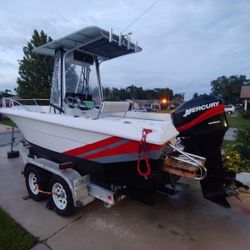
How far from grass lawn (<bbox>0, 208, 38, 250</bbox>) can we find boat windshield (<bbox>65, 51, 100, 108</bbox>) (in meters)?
1.99

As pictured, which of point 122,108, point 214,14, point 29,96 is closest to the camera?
point 122,108

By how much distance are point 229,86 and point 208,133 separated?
66.3 m

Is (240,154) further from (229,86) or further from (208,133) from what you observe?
(229,86)

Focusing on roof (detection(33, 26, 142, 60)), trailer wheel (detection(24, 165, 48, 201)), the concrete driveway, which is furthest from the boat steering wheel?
the concrete driveway

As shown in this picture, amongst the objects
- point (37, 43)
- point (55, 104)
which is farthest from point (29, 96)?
point (55, 104)

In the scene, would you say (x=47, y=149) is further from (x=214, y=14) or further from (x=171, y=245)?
(x=214, y=14)

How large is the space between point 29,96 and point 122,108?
1635 centimetres

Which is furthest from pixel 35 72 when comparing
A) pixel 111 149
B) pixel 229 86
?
pixel 229 86

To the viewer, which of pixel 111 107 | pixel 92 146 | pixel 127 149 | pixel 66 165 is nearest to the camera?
pixel 127 149

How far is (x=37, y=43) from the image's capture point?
17.9 m

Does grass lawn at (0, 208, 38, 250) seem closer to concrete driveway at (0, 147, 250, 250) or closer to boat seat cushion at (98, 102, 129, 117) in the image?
concrete driveway at (0, 147, 250, 250)

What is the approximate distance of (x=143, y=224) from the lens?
2988 mm

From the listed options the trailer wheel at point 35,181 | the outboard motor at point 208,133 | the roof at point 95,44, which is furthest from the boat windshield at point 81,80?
the outboard motor at point 208,133

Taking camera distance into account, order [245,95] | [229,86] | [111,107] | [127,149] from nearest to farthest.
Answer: [127,149] → [111,107] → [245,95] → [229,86]
